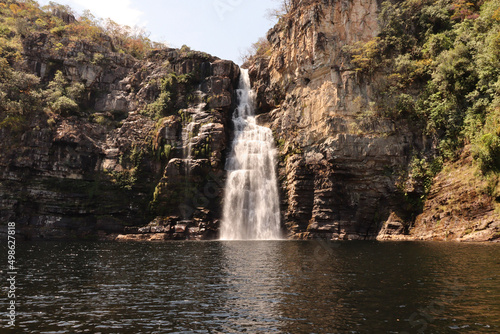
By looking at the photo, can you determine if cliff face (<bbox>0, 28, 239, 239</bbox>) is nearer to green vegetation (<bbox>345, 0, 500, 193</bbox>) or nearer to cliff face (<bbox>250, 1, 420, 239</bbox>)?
cliff face (<bbox>250, 1, 420, 239</bbox>)

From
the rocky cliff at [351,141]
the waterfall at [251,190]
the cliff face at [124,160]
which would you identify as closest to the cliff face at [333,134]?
the rocky cliff at [351,141]

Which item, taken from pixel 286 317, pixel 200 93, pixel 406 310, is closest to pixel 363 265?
pixel 406 310

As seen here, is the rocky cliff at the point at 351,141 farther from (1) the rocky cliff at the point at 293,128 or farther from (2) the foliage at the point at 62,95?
(2) the foliage at the point at 62,95

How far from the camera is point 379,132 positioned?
40.0 metres

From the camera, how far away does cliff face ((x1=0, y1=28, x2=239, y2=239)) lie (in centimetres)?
4375

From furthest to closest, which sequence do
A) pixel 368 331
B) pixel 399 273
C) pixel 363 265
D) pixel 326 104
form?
pixel 326 104
pixel 363 265
pixel 399 273
pixel 368 331

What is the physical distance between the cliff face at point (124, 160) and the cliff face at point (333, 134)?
33.5 feet

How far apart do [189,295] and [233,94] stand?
148 ft

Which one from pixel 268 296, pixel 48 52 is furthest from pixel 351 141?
pixel 48 52

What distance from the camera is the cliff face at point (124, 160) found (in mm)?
43750

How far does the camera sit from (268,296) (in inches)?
478

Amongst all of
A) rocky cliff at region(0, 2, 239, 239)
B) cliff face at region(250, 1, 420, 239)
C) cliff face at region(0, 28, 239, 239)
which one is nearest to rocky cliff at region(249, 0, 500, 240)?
cliff face at region(250, 1, 420, 239)

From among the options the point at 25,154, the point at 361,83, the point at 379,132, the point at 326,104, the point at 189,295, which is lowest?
the point at 189,295

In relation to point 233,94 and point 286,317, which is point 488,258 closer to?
point 286,317
